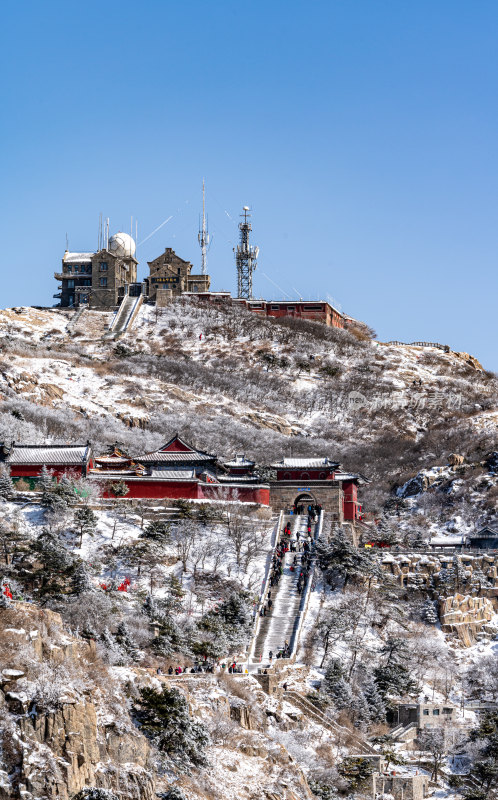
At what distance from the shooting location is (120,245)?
526ft

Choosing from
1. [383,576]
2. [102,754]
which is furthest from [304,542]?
[102,754]

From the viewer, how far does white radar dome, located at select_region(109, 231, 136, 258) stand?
6314 inches

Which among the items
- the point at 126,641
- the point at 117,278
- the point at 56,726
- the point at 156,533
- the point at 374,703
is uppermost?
the point at 117,278

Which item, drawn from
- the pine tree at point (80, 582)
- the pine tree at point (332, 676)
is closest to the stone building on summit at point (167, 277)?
the pine tree at point (80, 582)

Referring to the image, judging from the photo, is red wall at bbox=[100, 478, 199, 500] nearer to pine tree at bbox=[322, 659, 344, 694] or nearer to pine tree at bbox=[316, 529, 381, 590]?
pine tree at bbox=[316, 529, 381, 590]

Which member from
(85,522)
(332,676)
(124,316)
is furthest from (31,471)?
(124,316)

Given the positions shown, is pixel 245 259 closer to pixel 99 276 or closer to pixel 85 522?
pixel 99 276

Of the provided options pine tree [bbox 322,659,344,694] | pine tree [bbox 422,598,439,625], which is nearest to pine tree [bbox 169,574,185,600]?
pine tree [bbox 322,659,344,694]

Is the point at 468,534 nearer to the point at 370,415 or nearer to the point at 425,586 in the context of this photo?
the point at 425,586

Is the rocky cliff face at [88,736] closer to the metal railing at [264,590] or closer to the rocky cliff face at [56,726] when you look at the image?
the rocky cliff face at [56,726]

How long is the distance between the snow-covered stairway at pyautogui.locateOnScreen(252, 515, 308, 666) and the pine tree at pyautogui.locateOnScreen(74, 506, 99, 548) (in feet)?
36.5

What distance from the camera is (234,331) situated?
152 metres

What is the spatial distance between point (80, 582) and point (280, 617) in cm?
1223

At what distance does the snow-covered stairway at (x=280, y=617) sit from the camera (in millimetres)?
65250
